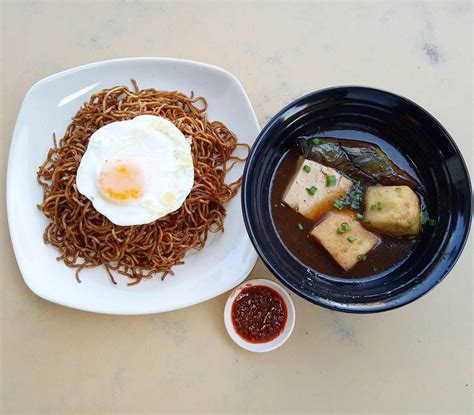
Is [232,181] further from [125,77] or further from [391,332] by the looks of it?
[391,332]

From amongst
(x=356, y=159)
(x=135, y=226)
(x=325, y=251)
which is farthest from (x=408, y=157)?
(x=135, y=226)

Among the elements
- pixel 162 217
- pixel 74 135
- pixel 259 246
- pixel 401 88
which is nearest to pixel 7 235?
pixel 74 135

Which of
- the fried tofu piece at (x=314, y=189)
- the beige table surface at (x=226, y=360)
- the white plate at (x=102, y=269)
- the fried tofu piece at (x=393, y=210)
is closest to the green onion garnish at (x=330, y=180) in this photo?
the fried tofu piece at (x=314, y=189)

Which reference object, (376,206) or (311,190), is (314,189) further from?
(376,206)

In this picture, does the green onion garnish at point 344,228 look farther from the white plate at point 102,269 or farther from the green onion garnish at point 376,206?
the white plate at point 102,269

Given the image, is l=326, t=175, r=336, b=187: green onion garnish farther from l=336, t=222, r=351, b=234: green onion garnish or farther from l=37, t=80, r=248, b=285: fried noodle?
l=37, t=80, r=248, b=285: fried noodle

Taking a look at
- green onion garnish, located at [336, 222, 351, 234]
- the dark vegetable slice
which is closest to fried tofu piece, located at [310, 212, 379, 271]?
green onion garnish, located at [336, 222, 351, 234]
